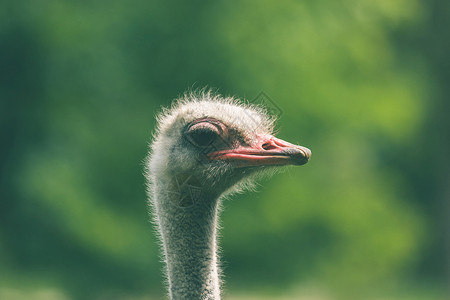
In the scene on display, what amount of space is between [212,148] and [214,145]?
2 centimetres

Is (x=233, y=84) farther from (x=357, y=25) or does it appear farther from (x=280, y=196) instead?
(x=357, y=25)

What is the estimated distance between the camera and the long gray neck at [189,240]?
13.5ft

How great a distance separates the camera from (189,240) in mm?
4207

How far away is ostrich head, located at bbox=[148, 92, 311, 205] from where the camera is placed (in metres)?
4.14

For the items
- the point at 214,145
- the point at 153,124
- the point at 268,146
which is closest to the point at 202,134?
the point at 214,145

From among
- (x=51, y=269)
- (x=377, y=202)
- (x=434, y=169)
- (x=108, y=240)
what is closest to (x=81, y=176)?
(x=108, y=240)

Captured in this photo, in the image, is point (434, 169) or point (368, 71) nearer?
point (368, 71)

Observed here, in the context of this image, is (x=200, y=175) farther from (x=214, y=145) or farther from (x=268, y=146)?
(x=268, y=146)

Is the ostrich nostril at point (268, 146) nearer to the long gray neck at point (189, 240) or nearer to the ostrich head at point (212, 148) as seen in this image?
the ostrich head at point (212, 148)

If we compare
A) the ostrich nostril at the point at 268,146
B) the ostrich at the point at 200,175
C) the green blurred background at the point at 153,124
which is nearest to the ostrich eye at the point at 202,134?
the ostrich at the point at 200,175

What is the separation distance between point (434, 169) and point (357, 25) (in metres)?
10.4

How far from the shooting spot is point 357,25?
1368cm

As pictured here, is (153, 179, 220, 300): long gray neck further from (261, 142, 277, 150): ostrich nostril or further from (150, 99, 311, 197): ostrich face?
(261, 142, 277, 150): ostrich nostril

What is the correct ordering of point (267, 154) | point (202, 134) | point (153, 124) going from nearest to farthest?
point (267, 154), point (202, 134), point (153, 124)
